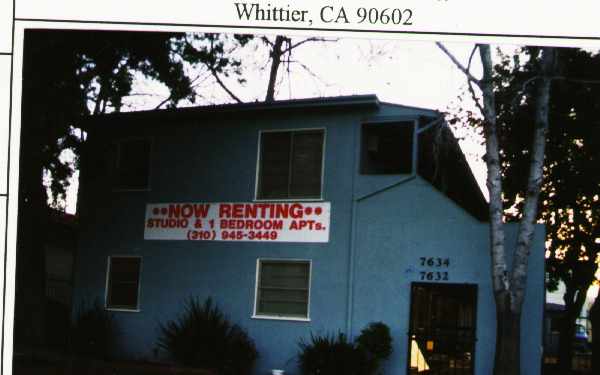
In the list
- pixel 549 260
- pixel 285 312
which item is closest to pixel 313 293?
pixel 285 312

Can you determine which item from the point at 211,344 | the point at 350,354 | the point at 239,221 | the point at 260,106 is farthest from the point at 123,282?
the point at 350,354

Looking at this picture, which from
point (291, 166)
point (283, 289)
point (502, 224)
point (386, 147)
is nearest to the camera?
point (502, 224)

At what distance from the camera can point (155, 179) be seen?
63.2ft

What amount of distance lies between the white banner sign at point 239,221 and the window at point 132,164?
794 millimetres

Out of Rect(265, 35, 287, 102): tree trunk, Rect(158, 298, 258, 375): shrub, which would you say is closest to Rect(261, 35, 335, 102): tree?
Rect(265, 35, 287, 102): tree trunk

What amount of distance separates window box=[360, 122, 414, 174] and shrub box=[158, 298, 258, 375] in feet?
13.9

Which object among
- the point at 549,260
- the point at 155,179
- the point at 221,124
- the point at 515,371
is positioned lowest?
the point at 515,371

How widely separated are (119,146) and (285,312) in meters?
6.02

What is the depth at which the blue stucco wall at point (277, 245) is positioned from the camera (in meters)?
15.9

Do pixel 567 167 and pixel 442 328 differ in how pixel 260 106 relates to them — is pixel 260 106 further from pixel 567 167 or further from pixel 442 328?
pixel 567 167

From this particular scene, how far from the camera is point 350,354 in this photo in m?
15.5

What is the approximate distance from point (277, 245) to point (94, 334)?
4604 mm

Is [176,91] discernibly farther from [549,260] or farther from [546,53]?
[549,260]

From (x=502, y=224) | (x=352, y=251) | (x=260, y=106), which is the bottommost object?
(x=352, y=251)
